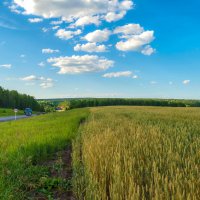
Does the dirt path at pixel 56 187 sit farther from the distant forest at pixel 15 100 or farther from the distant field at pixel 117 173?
the distant forest at pixel 15 100

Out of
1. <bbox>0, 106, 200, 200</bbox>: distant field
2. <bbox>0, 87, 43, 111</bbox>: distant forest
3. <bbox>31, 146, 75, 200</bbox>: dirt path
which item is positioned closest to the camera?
<bbox>0, 106, 200, 200</bbox>: distant field

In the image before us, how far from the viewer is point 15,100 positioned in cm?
12656

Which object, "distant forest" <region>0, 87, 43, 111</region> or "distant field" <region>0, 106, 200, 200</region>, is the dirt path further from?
"distant forest" <region>0, 87, 43, 111</region>

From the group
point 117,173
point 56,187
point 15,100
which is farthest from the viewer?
point 15,100

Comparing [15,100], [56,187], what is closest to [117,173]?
[56,187]

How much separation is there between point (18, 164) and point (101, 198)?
10.4ft

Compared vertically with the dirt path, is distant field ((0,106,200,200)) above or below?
above

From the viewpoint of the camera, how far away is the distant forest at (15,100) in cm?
12032

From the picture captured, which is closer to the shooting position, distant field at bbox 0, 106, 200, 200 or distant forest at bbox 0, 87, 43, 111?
distant field at bbox 0, 106, 200, 200

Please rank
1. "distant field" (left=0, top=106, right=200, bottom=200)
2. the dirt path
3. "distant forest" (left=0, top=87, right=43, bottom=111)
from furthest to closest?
"distant forest" (left=0, top=87, right=43, bottom=111) < the dirt path < "distant field" (left=0, top=106, right=200, bottom=200)

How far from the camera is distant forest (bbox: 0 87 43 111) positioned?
120325mm

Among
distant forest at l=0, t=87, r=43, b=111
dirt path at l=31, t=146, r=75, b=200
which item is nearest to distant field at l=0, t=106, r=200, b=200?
dirt path at l=31, t=146, r=75, b=200

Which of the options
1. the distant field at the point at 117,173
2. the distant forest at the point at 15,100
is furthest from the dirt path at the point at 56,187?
the distant forest at the point at 15,100

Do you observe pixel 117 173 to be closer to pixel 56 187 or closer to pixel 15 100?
pixel 56 187
